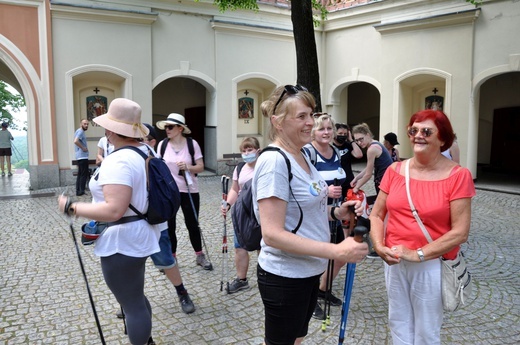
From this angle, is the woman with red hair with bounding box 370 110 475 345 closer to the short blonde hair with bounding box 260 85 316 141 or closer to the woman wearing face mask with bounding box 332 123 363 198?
the short blonde hair with bounding box 260 85 316 141

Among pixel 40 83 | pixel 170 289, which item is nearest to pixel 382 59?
pixel 40 83

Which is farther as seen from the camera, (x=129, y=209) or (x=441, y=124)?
(x=129, y=209)

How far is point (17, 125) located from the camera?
30391 mm

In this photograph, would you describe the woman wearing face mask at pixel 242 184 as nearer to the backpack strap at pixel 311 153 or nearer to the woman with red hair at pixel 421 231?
the backpack strap at pixel 311 153

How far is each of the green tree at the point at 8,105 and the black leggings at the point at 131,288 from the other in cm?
3034

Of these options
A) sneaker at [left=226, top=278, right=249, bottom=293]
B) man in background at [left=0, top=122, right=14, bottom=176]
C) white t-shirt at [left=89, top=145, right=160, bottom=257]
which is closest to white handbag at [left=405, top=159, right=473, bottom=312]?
white t-shirt at [left=89, top=145, right=160, bottom=257]

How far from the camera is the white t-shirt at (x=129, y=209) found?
2646 mm

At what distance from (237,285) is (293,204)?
274 centimetres

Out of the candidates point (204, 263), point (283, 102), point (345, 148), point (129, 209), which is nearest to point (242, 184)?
point (345, 148)

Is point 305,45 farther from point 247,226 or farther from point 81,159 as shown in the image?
point 81,159

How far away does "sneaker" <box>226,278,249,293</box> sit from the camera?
461 centimetres

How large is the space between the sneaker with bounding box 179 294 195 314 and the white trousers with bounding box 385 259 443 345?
2.01 metres

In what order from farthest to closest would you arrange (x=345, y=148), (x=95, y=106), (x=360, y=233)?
(x=95, y=106) → (x=345, y=148) → (x=360, y=233)

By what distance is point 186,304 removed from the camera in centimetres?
415
